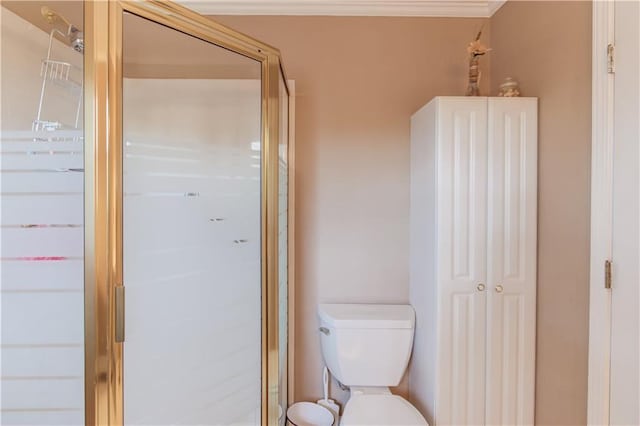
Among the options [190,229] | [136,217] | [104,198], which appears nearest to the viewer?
[104,198]

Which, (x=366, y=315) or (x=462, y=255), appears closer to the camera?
(x=462, y=255)

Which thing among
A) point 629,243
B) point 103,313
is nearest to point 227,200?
point 103,313

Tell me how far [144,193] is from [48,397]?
688 millimetres

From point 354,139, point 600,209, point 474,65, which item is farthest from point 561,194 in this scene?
point 354,139

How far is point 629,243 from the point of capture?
994mm

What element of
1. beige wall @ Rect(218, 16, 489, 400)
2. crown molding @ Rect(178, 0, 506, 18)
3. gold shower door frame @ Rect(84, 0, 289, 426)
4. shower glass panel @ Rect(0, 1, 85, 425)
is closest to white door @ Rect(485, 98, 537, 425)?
beige wall @ Rect(218, 16, 489, 400)

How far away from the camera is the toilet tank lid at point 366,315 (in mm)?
1604

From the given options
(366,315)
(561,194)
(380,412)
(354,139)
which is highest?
(354,139)

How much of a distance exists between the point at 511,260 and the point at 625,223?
18.0 inches

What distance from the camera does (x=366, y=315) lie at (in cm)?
165

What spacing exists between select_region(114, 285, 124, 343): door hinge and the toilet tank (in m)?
0.96

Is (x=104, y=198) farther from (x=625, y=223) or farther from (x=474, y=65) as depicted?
(x=474, y=65)

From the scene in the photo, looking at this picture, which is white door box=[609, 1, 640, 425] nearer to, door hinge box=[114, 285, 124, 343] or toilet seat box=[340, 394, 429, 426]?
toilet seat box=[340, 394, 429, 426]

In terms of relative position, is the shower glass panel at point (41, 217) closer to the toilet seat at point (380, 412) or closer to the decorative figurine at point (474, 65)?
the toilet seat at point (380, 412)
